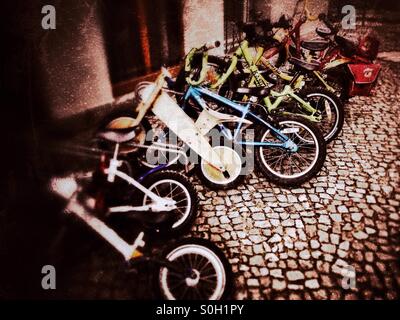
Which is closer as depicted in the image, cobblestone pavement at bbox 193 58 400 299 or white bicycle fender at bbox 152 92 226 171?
Result: cobblestone pavement at bbox 193 58 400 299

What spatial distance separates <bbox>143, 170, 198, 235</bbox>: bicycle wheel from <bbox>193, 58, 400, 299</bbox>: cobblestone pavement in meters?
0.26

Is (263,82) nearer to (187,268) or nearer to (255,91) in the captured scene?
(255,91)

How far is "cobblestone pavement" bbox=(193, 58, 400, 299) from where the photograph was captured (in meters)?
3.00

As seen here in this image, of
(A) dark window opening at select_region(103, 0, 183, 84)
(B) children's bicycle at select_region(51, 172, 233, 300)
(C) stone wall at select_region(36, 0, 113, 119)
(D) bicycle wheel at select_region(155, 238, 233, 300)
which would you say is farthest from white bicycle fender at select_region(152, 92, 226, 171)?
(A) dark window opening at select_region(103, 0, 183, 84)

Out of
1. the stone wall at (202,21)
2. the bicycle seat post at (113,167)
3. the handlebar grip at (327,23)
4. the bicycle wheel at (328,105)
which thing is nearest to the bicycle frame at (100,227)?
the bicycle seat post at (113,167)

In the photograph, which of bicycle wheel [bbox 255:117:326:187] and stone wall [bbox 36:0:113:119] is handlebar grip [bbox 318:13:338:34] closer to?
bicycle wheel [bbox 255:117:326:187]

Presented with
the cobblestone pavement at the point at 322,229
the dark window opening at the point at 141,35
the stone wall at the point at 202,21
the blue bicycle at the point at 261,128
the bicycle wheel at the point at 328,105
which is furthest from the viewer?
the stone wall at the point at 202,21

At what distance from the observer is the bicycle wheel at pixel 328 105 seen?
15.9 feet

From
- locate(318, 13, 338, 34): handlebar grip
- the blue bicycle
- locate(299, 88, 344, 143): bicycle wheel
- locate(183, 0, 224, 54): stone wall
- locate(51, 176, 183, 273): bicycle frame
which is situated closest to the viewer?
locate(51, 176, 183, 273): bicycle frame

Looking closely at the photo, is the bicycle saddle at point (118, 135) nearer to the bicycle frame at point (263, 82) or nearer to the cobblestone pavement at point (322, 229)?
the cobblestone pavement at point (322, 229)

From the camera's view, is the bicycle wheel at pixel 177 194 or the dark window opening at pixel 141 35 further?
the dark window opening at pixel 141 35

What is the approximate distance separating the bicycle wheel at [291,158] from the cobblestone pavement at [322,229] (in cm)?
22

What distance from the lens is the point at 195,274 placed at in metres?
2.80

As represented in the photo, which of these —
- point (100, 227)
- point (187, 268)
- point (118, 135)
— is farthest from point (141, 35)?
point (187, 268)
